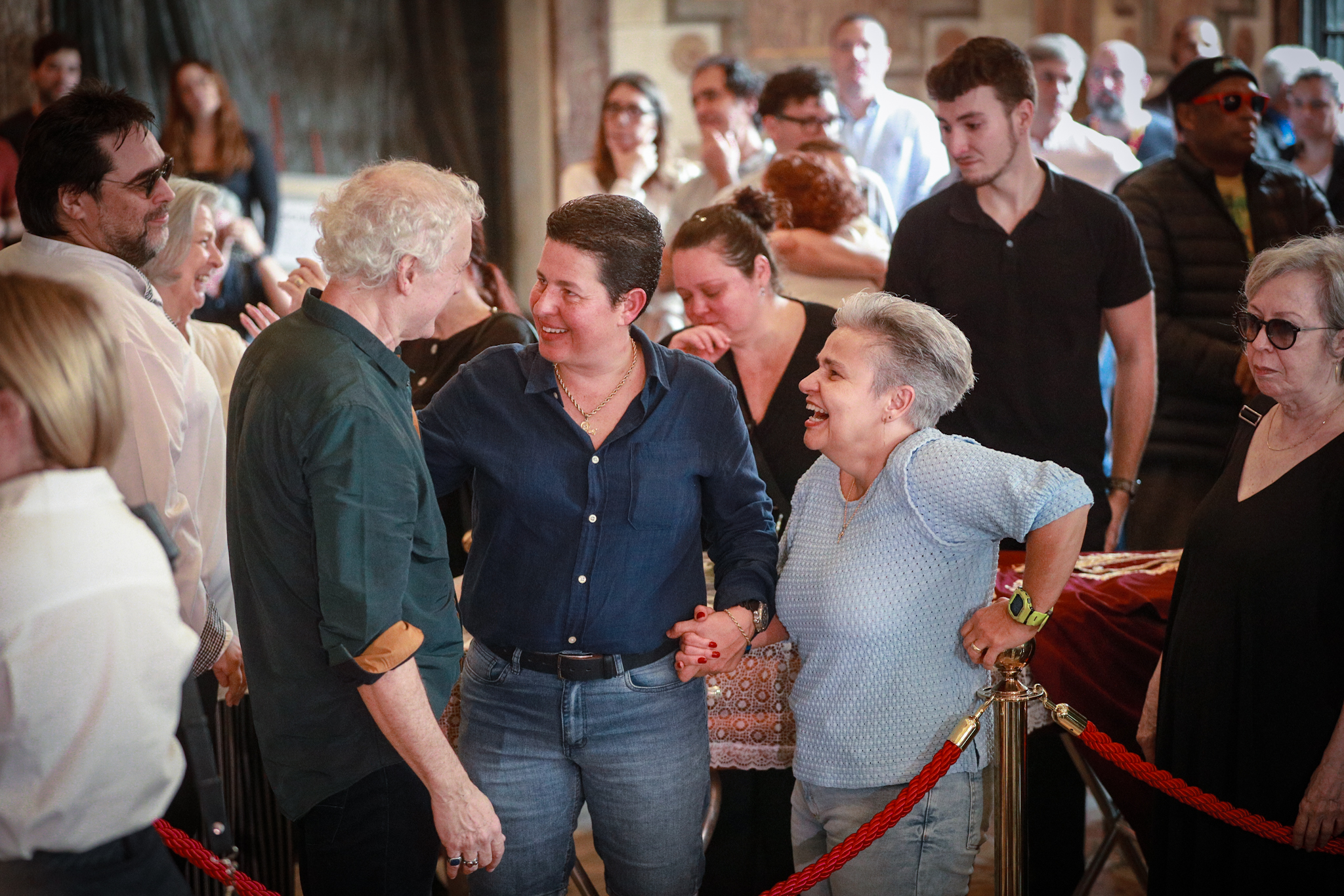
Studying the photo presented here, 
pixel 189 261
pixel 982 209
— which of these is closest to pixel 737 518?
pixel 982 209

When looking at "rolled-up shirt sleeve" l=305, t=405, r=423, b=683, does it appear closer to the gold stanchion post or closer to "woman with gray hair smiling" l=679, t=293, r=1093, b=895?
"woman with gray hair smiling" l=679, t=293, r=1093, b=895

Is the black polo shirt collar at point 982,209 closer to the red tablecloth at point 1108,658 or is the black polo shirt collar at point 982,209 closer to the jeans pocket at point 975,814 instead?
the red tablecloth at point 1108,658

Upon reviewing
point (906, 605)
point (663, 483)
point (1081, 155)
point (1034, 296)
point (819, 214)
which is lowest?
point (906, 605)

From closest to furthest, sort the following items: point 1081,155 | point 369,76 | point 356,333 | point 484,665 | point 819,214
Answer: point 356,333 → point 484,665 → point 819,214 → point 1081,155 → point 369,76

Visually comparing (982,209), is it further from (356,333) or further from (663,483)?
(356,333)

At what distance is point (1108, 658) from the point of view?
9.34 feet

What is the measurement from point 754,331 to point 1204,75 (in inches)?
88.0

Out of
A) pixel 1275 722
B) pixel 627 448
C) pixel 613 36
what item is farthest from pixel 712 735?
pixel 613 36

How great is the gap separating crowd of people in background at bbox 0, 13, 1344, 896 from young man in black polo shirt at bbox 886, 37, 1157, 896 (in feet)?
0.03

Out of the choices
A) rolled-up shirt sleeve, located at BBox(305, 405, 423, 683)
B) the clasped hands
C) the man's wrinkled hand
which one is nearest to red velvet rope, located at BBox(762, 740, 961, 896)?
the clasped hands

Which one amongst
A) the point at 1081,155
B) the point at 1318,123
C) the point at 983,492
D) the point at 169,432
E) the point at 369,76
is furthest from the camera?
the point at 369,76

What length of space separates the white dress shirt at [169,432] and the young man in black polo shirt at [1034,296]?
76.8 inches

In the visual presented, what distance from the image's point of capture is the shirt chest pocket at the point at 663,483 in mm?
2129

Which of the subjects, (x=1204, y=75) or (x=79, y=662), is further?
(x=1204, y=75)
